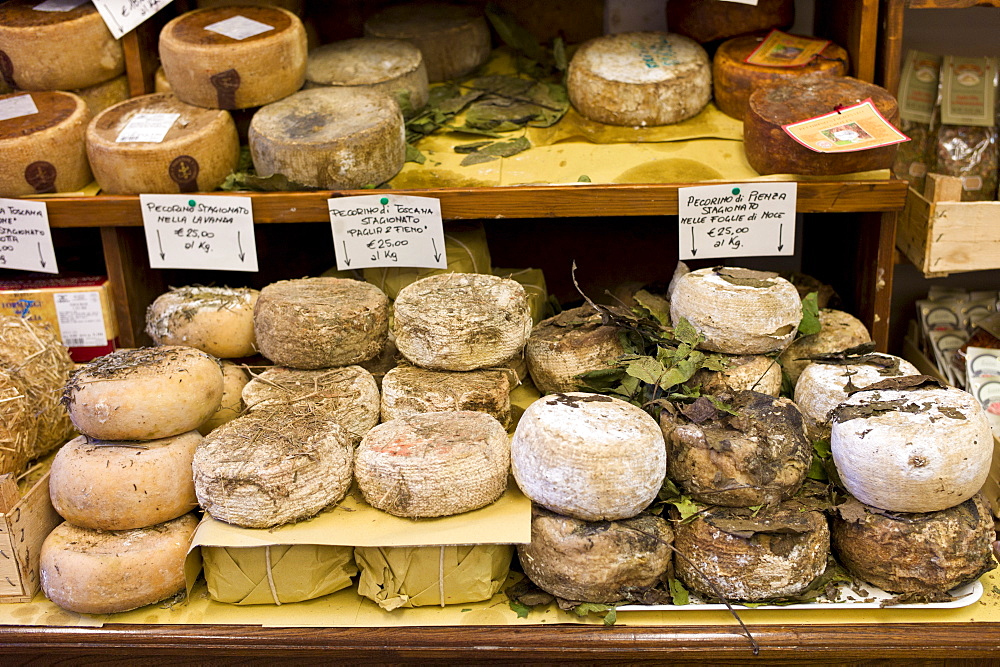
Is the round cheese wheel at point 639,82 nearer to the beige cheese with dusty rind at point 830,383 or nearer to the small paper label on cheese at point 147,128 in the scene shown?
the beige cheese with dusty rind at point 830,383

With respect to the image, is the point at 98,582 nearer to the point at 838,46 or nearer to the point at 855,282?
the point at 855,282

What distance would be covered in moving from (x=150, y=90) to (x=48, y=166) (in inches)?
13.7

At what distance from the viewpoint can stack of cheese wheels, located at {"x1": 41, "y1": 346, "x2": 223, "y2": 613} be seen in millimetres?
1644

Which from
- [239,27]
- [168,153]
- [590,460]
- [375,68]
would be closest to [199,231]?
[168,153]

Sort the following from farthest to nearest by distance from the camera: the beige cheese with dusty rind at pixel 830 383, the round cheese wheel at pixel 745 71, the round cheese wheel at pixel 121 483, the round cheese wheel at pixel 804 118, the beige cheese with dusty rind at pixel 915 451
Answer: the round cheese wheel at pixel 745 71
the round cheese wheel at pixel 804 118
the beige cheese with dusty rind at pixel 830 383
the round cheese wheel at pixel 121 483
the beige cheese with dusty rind at pixel 915 451

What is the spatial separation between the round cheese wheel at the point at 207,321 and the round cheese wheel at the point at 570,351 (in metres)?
0.67

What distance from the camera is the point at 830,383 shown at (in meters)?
1.79

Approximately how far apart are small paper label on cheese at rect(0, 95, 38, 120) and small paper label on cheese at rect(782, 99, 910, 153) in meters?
1.75

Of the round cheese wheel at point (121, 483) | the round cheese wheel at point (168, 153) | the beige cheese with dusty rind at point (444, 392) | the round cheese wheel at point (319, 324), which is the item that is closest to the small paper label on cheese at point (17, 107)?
the round cheese wheel at point (168, 153)

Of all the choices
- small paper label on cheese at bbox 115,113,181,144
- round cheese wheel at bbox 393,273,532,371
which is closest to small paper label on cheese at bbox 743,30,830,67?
round cheese wheel at bbox 393,273,532,371

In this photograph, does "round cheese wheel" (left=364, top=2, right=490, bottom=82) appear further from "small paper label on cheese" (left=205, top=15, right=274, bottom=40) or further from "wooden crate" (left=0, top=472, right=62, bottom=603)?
"wooden crate" (left=0, top=472, right=62, bottom=603)

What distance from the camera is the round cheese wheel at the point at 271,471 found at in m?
1.62

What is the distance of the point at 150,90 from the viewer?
226 centimetres

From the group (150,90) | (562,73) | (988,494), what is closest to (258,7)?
(150,90)
